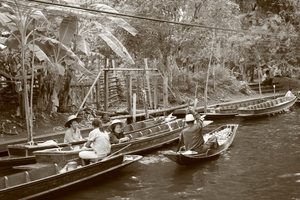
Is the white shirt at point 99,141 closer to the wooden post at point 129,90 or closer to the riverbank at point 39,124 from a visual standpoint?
the riverbank at point 39,124

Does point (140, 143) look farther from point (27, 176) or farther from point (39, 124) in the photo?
point (27, 176)

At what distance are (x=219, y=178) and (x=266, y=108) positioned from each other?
1392 centimetres

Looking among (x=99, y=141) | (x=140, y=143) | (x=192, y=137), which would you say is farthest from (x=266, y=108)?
(x=99, y=141)

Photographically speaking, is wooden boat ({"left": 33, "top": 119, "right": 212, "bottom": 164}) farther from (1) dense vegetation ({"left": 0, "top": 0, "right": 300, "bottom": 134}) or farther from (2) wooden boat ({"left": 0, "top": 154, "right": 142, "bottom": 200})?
(1) dense vegetation ({"left": 0, "top": 0, "right": 300, "bottom": 134})

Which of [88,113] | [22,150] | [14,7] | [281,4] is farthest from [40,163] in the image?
[281,4]

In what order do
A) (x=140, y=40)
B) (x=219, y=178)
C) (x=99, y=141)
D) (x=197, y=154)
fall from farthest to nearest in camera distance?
(x=140, y=40), (x=197, y=154), (x=219, y=178), (x=99, y=141)

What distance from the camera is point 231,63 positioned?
41281 millimetres

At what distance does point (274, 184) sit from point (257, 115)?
44.7 ft

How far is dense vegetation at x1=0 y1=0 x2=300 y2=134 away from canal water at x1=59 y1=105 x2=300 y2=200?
440cm

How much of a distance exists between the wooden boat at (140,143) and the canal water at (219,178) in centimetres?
38

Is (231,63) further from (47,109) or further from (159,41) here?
(47,109)

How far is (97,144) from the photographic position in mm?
11672

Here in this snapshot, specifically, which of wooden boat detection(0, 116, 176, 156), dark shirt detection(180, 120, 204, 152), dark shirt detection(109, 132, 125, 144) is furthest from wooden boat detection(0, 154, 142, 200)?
wooden boat detection(0, 116, 176, 156)

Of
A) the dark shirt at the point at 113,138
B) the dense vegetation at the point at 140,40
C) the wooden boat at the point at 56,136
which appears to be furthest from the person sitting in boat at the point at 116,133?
the dense vegetation at the point at 140,40
